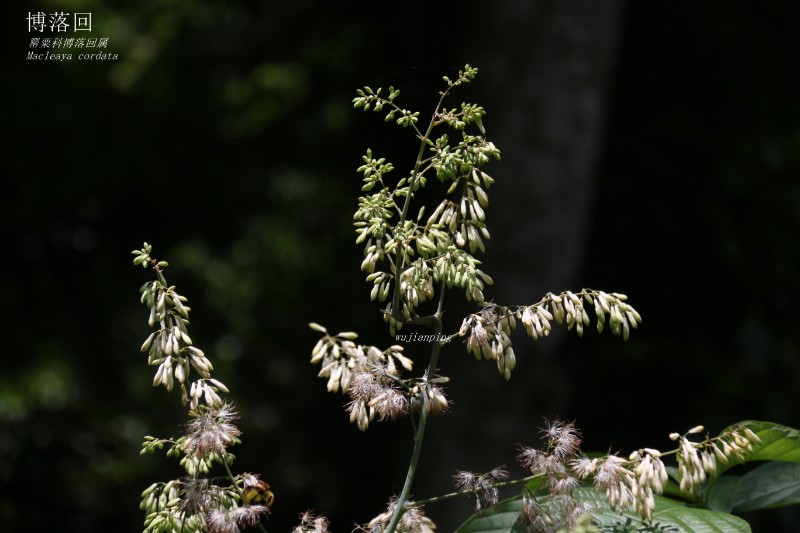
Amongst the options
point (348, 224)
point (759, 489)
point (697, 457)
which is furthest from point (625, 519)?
point (348, 224)

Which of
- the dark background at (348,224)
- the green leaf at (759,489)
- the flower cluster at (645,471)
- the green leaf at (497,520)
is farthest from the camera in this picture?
the dark background at (348,224)

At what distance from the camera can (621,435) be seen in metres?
3.21

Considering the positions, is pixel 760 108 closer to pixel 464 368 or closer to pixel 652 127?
pixel 652 127

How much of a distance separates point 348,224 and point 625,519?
3307 millimetres

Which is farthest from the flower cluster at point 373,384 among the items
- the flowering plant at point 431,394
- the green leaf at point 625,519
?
the green leaf at point 625,519

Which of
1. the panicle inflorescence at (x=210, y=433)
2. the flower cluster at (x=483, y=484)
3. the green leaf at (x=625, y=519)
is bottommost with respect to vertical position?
the green leaf at (x=625, y=519)

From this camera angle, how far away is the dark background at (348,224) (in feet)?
9.52

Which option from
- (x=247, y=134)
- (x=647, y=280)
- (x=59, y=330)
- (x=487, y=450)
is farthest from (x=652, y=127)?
(x=59, y=330)

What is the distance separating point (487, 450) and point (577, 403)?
52 cm

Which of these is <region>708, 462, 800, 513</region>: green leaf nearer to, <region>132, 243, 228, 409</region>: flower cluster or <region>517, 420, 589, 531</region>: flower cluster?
<region>517, 420, 589, 531</region>: flower cluster

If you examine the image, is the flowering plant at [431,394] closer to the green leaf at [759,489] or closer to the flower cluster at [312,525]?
the flower cluster at [312,525]

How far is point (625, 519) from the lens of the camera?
0.76 m

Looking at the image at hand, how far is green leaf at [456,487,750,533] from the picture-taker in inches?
28.7

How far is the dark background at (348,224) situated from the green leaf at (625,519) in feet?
1.79
